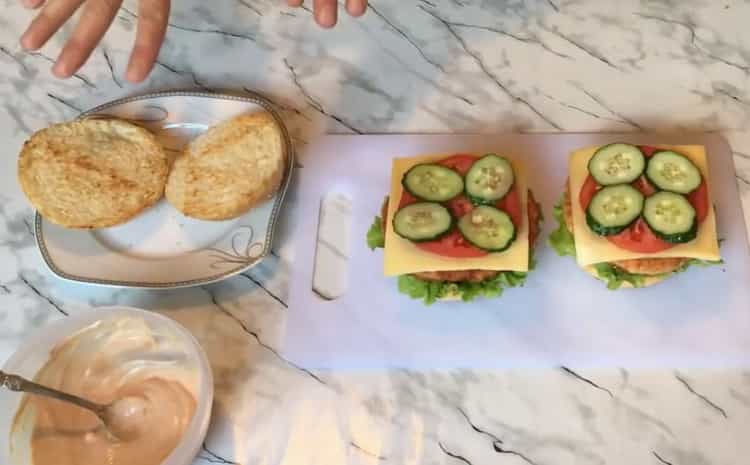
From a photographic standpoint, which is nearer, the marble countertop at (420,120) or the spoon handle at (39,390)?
the spoon handle at (39,390)

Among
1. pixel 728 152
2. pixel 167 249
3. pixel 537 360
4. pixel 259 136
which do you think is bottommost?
pixel 537 360

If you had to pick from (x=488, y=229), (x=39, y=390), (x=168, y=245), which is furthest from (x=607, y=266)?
(x=39, y=390)

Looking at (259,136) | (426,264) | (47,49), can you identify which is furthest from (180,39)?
(426,264)

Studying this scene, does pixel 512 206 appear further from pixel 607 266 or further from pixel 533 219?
pixel 607 266

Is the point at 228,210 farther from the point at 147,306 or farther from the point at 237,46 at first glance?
the point at 237,46

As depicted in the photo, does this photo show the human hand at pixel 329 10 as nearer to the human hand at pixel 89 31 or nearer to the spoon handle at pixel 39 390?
the human hand at pixel 89 31

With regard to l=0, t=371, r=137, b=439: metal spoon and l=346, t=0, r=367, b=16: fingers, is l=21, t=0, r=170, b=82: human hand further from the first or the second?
l=0, t=371, r=137, b=439: metal spoon

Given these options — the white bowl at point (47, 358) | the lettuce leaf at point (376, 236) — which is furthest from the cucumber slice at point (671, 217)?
the white bowl at point (47, 358)
